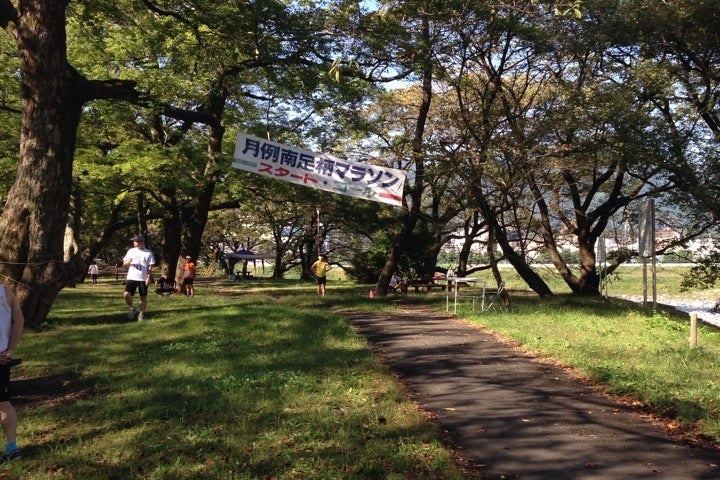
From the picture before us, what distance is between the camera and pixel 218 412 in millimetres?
4930

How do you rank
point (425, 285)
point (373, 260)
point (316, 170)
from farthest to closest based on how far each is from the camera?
point (373, 260), point (425, 285), point (316, 170)

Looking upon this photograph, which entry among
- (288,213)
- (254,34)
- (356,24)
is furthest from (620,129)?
(288,213)

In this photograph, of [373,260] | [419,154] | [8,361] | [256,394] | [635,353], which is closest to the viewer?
[8,361]

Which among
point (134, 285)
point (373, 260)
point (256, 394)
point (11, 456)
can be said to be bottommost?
point (11, 456)

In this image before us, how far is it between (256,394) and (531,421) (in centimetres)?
258

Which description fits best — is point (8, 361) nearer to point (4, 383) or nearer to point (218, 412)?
point (4, 383)

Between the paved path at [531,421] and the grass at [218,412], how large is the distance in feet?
1.23

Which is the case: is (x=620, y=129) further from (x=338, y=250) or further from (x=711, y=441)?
(x=338, y=250)

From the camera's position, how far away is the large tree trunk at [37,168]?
8.82 m

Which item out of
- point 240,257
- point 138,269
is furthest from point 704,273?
point 240,257

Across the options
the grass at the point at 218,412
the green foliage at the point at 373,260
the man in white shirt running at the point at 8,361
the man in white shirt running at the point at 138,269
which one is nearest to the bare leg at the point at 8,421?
the man in white shirt running at the point at 8,361

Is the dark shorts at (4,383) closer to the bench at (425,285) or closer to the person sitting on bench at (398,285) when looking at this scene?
the bench at (425,285)

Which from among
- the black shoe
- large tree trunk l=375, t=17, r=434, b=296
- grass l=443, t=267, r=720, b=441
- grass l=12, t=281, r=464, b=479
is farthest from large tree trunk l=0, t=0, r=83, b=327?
grass l=443, t=267, r=720, b=441

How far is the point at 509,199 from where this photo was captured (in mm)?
14758
